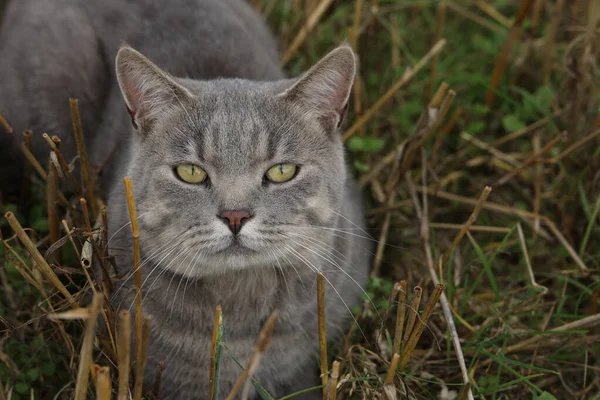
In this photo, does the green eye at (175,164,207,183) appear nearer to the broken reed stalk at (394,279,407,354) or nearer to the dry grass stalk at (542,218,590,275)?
the broken reed stalk at (394,279,407,354)

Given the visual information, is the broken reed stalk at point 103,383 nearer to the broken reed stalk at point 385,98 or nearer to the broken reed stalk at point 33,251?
the broken reed stalk at point 33,251

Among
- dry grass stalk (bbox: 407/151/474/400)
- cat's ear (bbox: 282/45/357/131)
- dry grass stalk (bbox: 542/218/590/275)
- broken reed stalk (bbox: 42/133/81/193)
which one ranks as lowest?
dry grass stalk (bbox: 542/218/590/275)

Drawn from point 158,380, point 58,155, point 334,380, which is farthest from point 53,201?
point 334,380

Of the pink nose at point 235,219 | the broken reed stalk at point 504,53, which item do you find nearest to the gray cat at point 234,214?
the pink nose at point 235,219

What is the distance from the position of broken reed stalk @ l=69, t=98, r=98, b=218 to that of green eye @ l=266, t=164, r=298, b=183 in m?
0.70

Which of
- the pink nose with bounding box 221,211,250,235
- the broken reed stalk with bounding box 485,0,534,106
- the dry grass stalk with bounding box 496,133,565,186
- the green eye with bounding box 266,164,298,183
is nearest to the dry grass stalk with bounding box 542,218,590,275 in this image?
the dry grass stalk with bounding box 496,133,565,186

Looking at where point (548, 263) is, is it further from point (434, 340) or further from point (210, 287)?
point (210, 287)

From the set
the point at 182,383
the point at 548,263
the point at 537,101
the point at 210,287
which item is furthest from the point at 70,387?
the point at 537,101

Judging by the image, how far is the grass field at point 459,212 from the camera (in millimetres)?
2109

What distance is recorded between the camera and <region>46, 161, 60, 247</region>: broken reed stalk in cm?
207

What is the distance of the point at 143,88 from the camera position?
192 centimetres

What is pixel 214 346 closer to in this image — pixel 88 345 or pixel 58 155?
pixel 88 345

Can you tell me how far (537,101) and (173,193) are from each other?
6.03ft

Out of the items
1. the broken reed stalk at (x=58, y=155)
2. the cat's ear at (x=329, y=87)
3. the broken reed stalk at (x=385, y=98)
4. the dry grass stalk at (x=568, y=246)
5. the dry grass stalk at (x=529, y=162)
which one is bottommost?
the dry grass stalk at (x=568, y=246)
